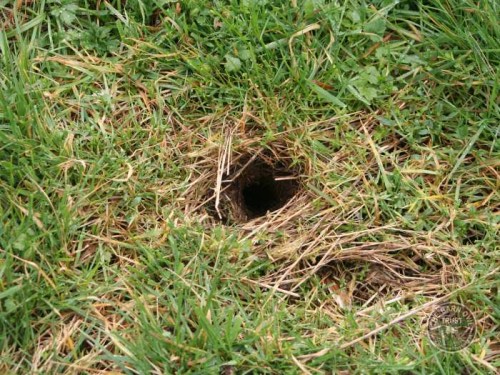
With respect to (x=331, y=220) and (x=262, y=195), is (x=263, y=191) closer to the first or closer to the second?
(x=262, y=195)

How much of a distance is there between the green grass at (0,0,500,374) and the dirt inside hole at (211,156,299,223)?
0.24ft

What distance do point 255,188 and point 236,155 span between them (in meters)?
0.26

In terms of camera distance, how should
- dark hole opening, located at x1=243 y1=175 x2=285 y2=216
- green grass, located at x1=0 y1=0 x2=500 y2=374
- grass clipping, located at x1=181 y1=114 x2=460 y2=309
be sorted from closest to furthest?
1. green grass, located at x1=0 y1=0 x2=500 y2=374
2. grass clipping, located at x1=181 y1=114 x2=460 y2=309
3. dark hole opening, located at x1=243 y1=175 x2=285 y2=216

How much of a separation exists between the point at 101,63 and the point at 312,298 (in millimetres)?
1154

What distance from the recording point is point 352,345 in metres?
2.29

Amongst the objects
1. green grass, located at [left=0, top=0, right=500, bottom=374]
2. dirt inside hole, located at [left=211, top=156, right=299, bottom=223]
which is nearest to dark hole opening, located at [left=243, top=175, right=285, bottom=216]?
dirt inside hole, located at [left=211, top=156, right=299, bottom=223]

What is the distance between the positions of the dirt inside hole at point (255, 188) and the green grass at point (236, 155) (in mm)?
74

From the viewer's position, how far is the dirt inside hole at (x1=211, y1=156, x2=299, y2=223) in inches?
106

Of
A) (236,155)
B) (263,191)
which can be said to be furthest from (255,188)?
(236,155)

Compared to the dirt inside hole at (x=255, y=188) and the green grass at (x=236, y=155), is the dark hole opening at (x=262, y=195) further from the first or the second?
the green grass at (x=236, y=155)

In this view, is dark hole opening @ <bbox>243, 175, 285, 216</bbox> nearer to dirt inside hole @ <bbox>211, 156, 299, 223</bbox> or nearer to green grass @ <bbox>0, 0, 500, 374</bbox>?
dirt inside hole @ <bbox>211, 156, 299, 223</bbox>

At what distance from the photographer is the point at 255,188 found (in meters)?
2.88

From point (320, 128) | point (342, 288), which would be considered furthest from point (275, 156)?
point (342, 288)

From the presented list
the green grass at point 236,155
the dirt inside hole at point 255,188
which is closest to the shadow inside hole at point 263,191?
the dirt inside hole at point 255,188
